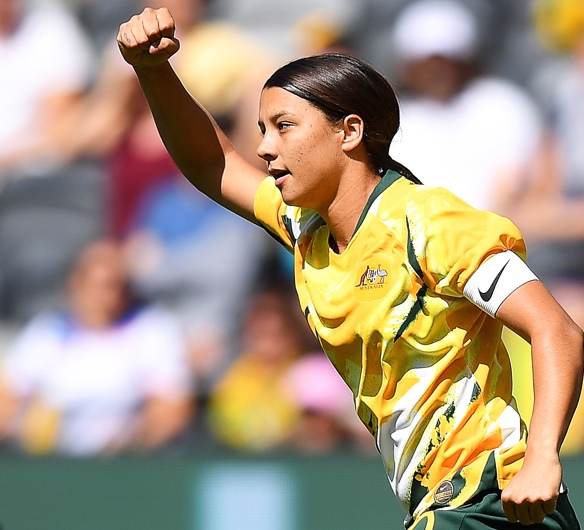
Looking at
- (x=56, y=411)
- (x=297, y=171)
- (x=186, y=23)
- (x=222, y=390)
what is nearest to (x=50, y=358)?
(x=56, y=411)

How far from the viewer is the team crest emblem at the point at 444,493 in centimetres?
278

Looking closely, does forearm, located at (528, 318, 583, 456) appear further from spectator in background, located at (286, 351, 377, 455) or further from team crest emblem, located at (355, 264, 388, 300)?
spectator in background, located at (286, 351, 377, 455)

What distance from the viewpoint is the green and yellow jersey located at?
2734 mm

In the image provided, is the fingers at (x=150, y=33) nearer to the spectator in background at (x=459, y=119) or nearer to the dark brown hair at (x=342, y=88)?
the dark brown hair at (x=342, y=88)

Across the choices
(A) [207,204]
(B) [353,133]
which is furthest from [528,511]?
(A) [207,204]

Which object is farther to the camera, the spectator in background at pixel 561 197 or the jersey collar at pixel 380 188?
the spectator in background at pixel 561 197

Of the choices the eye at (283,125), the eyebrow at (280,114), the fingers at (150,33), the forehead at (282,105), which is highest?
the fingers at (150,33)

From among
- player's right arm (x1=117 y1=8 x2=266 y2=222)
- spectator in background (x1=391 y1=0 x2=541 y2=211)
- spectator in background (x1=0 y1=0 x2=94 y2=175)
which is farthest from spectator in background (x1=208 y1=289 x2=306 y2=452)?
player's right arm (x1=117 y1=8 x2=266 y2=222)

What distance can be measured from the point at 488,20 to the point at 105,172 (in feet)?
8.03

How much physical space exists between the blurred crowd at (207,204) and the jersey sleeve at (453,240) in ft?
10.9

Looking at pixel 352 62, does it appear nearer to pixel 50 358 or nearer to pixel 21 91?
pixel 50 358

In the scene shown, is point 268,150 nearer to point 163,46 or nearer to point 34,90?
point 163,46

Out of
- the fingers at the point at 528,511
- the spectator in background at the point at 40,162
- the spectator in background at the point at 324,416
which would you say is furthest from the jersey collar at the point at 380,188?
the spectator in background at the point at 40,162

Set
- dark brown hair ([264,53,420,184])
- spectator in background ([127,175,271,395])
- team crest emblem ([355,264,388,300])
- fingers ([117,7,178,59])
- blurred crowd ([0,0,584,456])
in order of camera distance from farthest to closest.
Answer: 1. spectator in background ([127,175,271,395])
2. blurred crowd ([0,0,584,456])
3. fingers ([117,7,178,59])
4. dark brown hair ([264,53,420,184])
5. team crest emblem ([355,264,388,300])
